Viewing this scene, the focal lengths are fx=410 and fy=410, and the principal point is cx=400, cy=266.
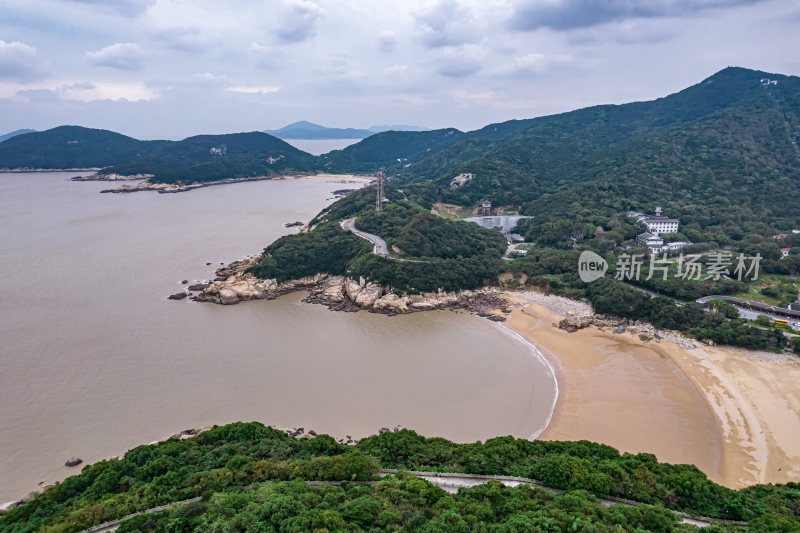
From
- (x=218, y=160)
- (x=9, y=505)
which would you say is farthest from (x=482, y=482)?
(x=218, y=160)

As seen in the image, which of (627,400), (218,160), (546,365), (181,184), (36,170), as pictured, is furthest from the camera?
(218,160)

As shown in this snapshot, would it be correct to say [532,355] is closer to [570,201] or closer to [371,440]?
[371,440]

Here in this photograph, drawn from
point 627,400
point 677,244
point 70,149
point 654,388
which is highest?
point 70,149

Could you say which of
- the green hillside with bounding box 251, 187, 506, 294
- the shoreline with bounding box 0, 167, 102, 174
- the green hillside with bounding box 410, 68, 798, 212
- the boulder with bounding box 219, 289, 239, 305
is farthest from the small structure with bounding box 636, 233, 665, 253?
the shoreline with bounding box 0, 167, 102, 174

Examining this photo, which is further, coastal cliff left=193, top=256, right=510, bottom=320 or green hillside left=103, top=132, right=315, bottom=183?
green hillside left=103, top=132, right=315, bottom=183

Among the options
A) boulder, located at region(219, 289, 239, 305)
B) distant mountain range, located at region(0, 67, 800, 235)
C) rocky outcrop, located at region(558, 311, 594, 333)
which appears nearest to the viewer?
rocky outcrop, located at region(558, 311, 594, 333)

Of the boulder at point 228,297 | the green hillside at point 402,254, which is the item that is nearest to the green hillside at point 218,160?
the green hillside at point 402,254

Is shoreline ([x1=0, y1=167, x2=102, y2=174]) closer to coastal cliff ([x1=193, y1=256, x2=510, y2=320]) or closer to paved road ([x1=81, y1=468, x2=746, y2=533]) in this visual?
coastal cliff ([x1=193, y1=256, x2=510, y2=320])

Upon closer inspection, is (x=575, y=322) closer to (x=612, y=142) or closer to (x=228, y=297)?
(x=228, y=297)
